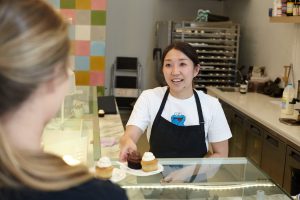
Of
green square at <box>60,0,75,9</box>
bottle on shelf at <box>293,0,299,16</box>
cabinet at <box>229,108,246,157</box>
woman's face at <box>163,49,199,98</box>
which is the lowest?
cabinet at <box>229,108,246,157</box>

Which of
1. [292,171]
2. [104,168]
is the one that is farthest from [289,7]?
[104,168]

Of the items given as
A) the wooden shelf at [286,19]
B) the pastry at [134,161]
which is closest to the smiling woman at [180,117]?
the pastry at [134,161]

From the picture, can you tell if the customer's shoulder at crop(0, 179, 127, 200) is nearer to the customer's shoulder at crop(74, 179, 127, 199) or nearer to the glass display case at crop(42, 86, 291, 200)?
the customer's shoulder at crop(74, 179, 127, 199)

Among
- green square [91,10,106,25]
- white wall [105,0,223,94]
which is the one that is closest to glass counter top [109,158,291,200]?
green square [91,10,106,25]

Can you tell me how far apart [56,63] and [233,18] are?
576 centimetres

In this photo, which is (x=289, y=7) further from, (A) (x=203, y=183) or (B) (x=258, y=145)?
(A) (x=203, y=183)

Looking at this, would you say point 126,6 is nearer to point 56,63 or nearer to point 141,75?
point 141,75

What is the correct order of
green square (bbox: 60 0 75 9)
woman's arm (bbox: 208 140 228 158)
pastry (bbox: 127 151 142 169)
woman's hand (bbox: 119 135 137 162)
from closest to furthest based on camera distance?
pastry (bbox: 127 151 142 169), woman's hand (bbox: 119 135 137 162), woman's arm (bbox: 208 140 228 158), green square (bbox: 60 0 75 9)

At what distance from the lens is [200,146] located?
222cm

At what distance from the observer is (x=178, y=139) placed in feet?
7.30

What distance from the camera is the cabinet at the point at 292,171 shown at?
269 centimetres

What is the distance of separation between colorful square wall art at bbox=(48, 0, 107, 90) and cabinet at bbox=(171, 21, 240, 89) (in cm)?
95

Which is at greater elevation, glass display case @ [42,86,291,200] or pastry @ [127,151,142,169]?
pastry @ [127,151,142,169]

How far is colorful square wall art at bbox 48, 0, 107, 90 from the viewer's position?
5055 mm
